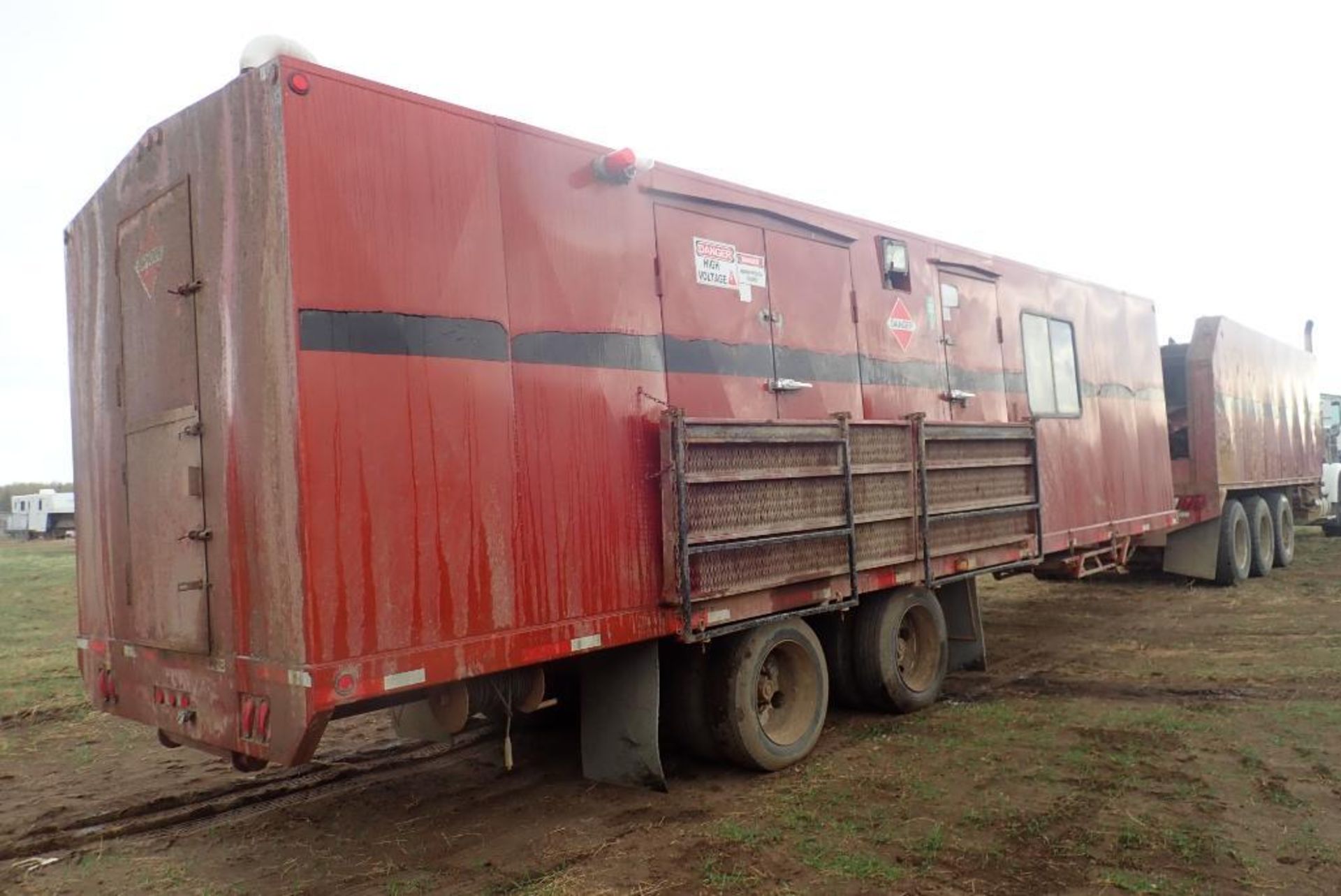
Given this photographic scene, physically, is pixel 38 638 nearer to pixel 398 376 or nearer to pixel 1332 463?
pixel 398 376

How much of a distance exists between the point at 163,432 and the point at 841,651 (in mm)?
4594

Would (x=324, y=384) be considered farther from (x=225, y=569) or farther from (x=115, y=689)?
(x=115, y=689)

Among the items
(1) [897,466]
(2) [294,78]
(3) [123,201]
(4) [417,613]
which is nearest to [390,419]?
(4) [417,613]

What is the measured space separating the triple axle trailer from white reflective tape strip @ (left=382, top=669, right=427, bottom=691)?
1 centimetres

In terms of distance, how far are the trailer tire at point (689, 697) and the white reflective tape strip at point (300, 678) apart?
2413mm

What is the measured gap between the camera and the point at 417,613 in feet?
13.5

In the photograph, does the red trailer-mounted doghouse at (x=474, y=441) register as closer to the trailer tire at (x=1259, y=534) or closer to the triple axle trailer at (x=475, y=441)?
the triple axle trailer at (x=475, y=441)

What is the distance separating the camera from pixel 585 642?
4789 millimetres

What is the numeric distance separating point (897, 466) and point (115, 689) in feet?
16.1

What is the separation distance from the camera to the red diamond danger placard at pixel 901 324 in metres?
7.29

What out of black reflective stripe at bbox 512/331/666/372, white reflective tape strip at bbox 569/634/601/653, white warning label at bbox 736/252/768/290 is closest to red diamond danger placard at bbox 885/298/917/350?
white warning label at bbox 736/252/768/290

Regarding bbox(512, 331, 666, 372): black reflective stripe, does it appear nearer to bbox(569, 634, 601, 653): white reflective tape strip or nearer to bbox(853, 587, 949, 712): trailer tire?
bbox(569, 634, 601, 653): white reflective tape strip

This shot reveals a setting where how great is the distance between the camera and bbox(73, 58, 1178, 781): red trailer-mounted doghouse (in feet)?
13.0

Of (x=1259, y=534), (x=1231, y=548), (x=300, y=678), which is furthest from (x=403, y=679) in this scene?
(x=1259, y=534)
